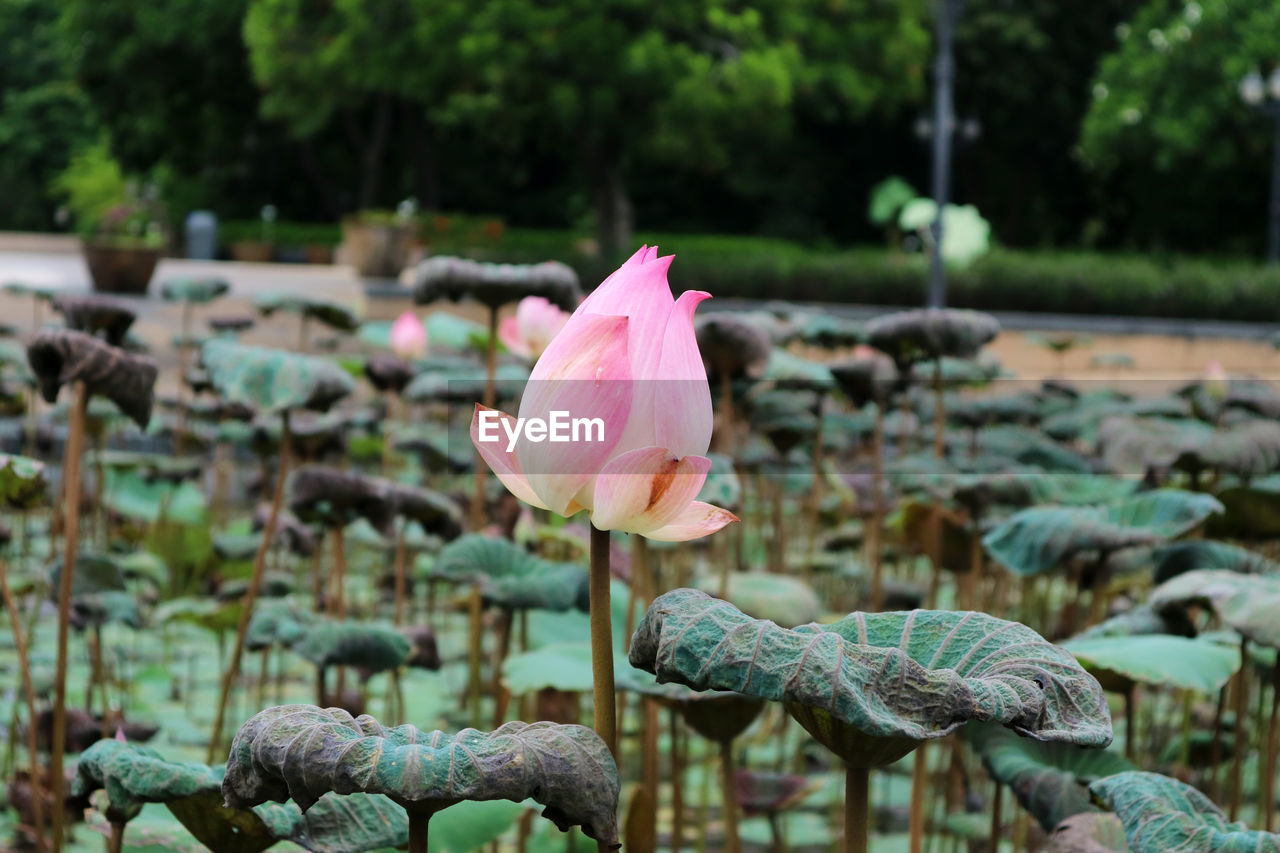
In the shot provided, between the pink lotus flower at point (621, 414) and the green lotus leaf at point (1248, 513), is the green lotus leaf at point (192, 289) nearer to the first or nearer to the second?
the green lotus leaf at point (1248, 513)

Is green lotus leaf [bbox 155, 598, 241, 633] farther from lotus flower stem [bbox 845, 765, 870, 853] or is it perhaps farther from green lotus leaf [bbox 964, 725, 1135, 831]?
lotus flower stem [bbox 845, 765, 870, 853]

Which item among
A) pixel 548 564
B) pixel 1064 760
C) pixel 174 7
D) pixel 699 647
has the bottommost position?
pixel 1064 760

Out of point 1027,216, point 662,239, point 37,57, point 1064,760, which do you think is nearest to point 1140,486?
point 1064,760

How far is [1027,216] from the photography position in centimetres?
2278

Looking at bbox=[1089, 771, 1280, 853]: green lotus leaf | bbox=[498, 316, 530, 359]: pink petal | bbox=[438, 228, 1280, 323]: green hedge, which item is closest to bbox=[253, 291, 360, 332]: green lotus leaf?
bbox=[498, 316, 530, 359]: pink petal

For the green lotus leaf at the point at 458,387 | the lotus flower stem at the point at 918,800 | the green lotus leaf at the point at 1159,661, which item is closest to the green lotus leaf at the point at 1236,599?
the green lotus leaf at the point at 1159,661

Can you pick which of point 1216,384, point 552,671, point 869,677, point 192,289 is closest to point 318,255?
point 192,289

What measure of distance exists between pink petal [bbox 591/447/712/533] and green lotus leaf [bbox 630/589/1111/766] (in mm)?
78

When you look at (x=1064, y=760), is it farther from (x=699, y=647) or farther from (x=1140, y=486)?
(x=1140, y=486)

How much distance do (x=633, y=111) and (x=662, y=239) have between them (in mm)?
5613

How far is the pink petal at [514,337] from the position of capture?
2205mm

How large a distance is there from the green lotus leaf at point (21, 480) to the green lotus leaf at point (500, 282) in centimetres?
82

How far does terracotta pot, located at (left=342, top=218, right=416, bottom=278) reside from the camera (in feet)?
40.1

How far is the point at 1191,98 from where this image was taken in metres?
16.4
